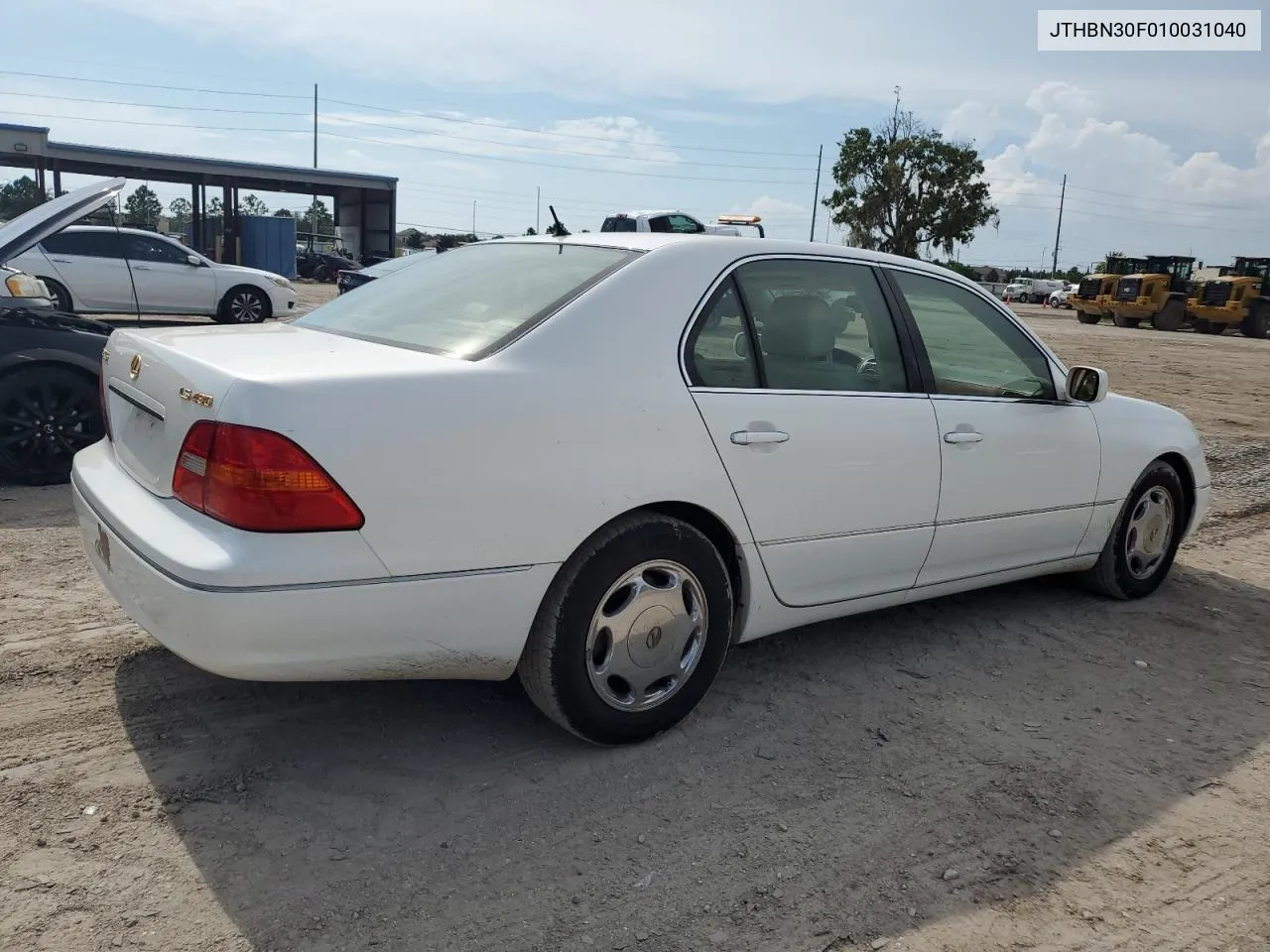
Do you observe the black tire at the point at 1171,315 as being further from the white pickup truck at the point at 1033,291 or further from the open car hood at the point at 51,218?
the open car hood at the point at 51,218

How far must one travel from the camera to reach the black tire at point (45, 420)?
596 centimetres

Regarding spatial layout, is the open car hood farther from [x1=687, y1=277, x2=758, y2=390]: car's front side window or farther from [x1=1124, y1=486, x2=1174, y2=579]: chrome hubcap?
[x1=1124, y1=486, x2=1174, y2=579]: chrome hubcap

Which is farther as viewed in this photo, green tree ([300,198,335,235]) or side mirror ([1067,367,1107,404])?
green tree ([300,198,335,235])

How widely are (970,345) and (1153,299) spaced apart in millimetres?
34948

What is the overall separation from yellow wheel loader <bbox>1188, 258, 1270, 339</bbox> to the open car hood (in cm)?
3444

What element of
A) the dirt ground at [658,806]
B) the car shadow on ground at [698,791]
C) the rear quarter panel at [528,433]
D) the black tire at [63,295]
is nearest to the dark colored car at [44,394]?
the dirt ground at [658,806]

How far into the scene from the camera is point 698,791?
3033 millimetres

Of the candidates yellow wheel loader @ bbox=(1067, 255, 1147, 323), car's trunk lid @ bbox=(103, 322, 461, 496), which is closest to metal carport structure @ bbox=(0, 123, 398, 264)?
yellow wheel loader @ bbox=(1067, 255, 1147, 323)

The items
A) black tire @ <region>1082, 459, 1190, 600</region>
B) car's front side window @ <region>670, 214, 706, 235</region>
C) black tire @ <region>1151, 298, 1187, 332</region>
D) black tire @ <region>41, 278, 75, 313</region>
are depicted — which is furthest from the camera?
black tire @ <region>1151, 298, 1187, 332</region>

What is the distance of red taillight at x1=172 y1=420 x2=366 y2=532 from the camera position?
2.55 m

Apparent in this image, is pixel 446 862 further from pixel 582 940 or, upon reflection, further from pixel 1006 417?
pixel 1006 417

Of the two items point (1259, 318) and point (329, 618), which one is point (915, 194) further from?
point (329, 618)

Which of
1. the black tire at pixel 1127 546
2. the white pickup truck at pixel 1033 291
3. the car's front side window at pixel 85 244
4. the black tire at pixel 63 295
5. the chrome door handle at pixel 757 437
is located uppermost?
the white pickup truck at pixel 1033 291

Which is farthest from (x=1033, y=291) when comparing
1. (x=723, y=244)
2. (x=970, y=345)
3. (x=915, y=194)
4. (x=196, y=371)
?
(x=196, y=371)
